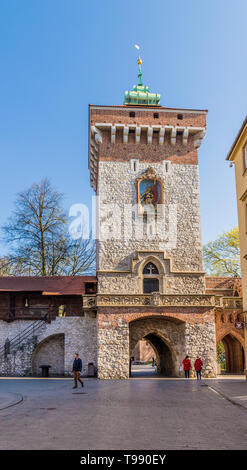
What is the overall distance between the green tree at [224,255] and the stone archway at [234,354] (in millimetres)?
7774

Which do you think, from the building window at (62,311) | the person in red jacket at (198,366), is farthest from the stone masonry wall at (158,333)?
the building window at (62,311)

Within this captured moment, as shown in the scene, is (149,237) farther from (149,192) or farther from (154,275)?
(149,192)

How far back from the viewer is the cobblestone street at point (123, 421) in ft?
23.2

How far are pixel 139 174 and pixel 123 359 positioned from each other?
10040 millimetres

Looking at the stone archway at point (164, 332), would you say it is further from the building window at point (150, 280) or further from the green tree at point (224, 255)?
the green tree at point (224, 255)

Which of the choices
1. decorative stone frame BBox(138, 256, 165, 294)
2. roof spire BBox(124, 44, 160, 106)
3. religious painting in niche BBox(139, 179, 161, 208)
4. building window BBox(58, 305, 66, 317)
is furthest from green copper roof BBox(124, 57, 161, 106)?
building window BBox(58, 305, 66, 317)

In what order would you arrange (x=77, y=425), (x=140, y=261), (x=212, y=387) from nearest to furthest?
(x=77, y=425) < (x=212, y=387) < (x=140, y=261)

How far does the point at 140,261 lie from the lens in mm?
24891

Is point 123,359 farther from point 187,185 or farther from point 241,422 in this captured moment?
point 241,422

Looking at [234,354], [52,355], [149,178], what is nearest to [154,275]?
[149,178]

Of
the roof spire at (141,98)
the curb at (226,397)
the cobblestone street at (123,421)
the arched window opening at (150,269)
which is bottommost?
the curb at (226,397)

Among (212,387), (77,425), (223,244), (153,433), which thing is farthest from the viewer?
(223,244)

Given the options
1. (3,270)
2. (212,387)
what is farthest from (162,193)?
(3,270)

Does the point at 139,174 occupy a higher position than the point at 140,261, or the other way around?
the point at 139,174
